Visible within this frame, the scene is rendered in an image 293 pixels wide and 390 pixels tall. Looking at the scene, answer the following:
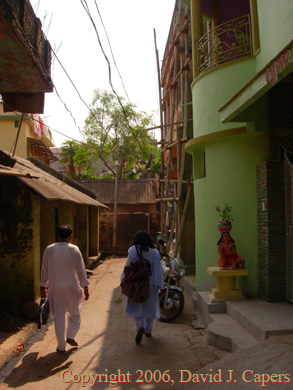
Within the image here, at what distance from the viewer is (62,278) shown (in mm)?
5023

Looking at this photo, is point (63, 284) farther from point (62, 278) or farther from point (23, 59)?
point (23, 59)

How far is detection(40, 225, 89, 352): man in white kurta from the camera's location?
4988 millimetres

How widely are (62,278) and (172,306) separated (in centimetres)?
259

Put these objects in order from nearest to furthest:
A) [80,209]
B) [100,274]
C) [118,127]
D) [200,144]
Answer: [200,144] → [100,274] → [80,209] → [118,127]

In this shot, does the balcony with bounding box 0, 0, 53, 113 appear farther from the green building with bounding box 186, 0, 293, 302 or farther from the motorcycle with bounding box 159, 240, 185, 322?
the motorcycle with bounding box 159, 240, 185, 322

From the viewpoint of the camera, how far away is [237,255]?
614cm

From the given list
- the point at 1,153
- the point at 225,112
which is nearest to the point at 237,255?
the point at 225,112

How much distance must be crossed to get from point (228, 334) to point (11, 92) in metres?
5.12

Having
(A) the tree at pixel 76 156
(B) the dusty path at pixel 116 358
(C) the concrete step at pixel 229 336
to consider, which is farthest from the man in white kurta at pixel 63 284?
(A) the tree at pixel 76 156

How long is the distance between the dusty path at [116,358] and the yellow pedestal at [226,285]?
69 centimetres

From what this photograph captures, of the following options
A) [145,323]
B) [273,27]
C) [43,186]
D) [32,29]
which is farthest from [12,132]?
[273,27]

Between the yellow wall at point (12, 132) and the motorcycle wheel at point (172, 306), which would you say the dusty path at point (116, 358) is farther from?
the yellow wall at point (12, 132)

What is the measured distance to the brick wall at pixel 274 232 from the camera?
5781 mm

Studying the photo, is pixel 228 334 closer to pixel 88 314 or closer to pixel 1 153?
pixel 88 314
